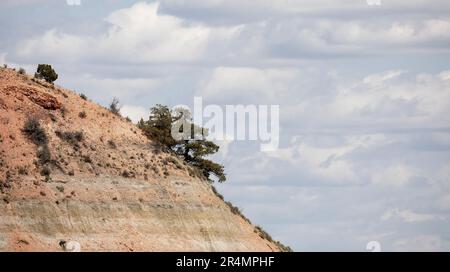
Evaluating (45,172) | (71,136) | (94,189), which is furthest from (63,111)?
(94,189)

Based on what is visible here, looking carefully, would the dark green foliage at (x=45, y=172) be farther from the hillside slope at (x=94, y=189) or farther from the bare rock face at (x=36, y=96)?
the bare rock face at (x=36, y=96)

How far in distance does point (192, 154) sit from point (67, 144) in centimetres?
1680

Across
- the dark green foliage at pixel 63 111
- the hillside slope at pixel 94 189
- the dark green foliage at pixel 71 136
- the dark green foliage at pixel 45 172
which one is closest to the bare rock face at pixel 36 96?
the hillside slope at pixel 94 189

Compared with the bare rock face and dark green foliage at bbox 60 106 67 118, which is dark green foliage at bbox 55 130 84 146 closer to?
dark green foliage at bbox 60 106 67 118

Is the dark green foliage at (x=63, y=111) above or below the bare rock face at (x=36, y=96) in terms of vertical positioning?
below

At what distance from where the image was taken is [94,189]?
153 meters

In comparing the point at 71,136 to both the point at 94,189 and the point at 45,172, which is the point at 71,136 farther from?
the point at 45,172

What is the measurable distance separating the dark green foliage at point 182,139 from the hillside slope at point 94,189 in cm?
240

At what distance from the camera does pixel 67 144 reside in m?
156

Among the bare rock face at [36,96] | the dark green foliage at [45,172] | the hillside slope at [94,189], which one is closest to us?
the hillside slope at [94,189]

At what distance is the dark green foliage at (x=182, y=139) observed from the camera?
165 metres
